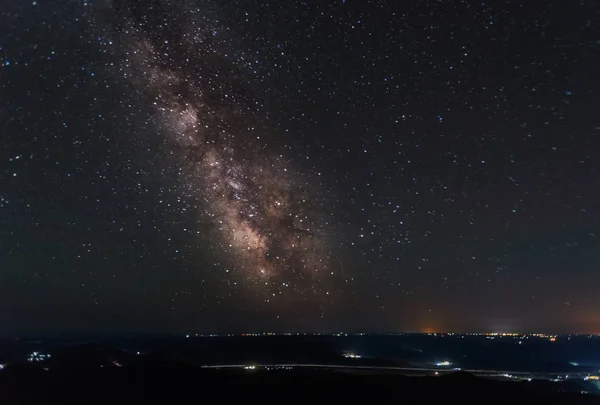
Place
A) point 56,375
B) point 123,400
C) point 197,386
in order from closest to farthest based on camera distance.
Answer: point 123,400, point 197,386, point 56,375

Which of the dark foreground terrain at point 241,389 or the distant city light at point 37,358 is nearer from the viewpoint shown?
the dark foreground terrain at point 241,389

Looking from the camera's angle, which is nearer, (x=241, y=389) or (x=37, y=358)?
(x=241, y=389)

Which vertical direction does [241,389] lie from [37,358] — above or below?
above

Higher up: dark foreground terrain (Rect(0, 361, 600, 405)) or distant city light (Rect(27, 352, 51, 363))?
dark foreground terrain (Rect(0, 361, 600, 405))

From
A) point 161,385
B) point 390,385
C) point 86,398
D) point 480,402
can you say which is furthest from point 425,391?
point 86,398

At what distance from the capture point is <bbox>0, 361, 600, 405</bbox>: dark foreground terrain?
18859 millimetres

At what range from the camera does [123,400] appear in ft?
59.3

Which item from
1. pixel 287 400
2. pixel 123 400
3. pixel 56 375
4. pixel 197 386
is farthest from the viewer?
pixel 56 375

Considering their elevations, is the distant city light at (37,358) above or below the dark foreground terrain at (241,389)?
below

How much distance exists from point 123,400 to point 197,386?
415 centimetres

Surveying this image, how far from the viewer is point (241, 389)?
21.5 m

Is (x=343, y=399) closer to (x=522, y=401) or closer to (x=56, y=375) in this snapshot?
(x=522, y=401)

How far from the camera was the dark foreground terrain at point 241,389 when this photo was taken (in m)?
18.9

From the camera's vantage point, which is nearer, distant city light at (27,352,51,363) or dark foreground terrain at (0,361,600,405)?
dark foreground terrain at (0,361,600,405)
